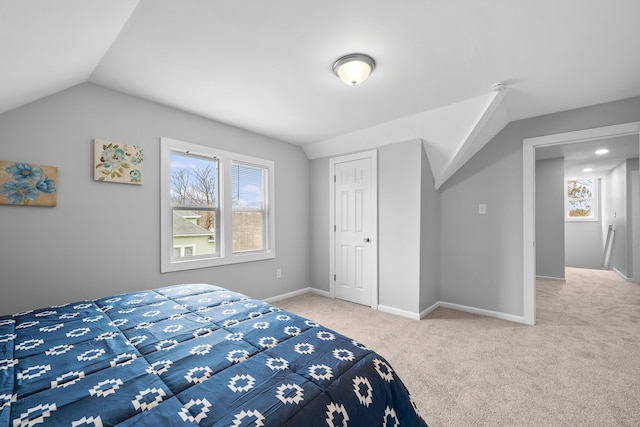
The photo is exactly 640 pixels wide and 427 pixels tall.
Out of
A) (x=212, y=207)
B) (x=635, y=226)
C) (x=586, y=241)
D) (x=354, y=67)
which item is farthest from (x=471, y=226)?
(x=586, y=241)

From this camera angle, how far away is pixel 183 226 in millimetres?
3113

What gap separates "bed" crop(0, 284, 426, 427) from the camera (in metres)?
0.82

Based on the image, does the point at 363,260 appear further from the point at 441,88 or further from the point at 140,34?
the point at 140,34

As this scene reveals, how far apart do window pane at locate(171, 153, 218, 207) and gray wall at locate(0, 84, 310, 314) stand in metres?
0.23

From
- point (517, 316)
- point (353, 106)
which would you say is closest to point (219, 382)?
point (353, 106)

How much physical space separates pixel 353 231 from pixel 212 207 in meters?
1.90

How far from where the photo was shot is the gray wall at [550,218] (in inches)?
200

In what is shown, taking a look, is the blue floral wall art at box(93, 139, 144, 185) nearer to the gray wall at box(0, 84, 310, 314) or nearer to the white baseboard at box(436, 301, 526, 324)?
the gray wall at box(0, 84, 310, 314)

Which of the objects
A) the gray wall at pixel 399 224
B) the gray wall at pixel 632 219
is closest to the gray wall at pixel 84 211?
the gray wall at pixel 399 224

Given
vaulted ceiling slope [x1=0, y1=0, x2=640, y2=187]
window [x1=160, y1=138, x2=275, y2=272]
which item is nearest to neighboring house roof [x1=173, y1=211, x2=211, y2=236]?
window [x1=160, y1=138, x2=275, y2=272]

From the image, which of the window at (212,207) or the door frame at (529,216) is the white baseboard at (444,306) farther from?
the window at (212,207)

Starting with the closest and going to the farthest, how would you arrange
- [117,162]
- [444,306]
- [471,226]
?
[117,162] < [471,226] < [444,306]

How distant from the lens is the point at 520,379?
2.05m

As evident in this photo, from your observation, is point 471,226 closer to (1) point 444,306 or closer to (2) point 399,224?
(2) point 399,224
